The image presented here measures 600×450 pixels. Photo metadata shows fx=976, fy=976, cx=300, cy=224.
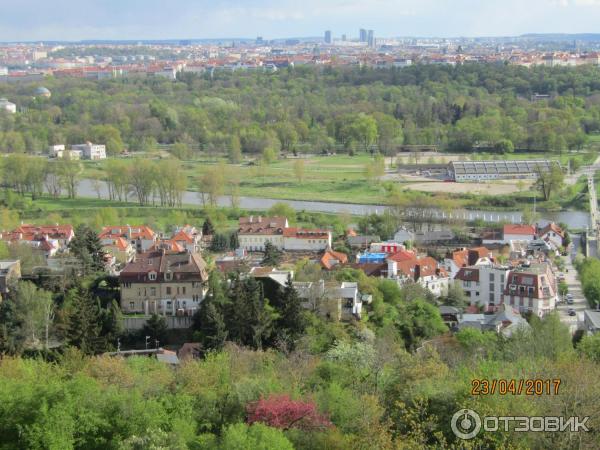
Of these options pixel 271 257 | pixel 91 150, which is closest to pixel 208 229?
pixel 271 257

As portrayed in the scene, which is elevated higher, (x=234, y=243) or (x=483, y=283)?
(x=483, y=283)

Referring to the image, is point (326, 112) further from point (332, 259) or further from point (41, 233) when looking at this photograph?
point (332, 259)

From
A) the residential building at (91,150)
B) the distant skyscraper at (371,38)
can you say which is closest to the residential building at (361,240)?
the residential building at (91,150)

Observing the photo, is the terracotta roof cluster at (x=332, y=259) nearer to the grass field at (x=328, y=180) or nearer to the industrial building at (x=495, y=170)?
the grass field at (x=328, y=180)

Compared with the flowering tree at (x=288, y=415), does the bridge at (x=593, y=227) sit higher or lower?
lower

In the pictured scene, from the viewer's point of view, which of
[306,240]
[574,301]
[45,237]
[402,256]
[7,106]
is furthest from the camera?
[7,106]

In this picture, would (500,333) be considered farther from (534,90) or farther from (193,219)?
(534,90)
